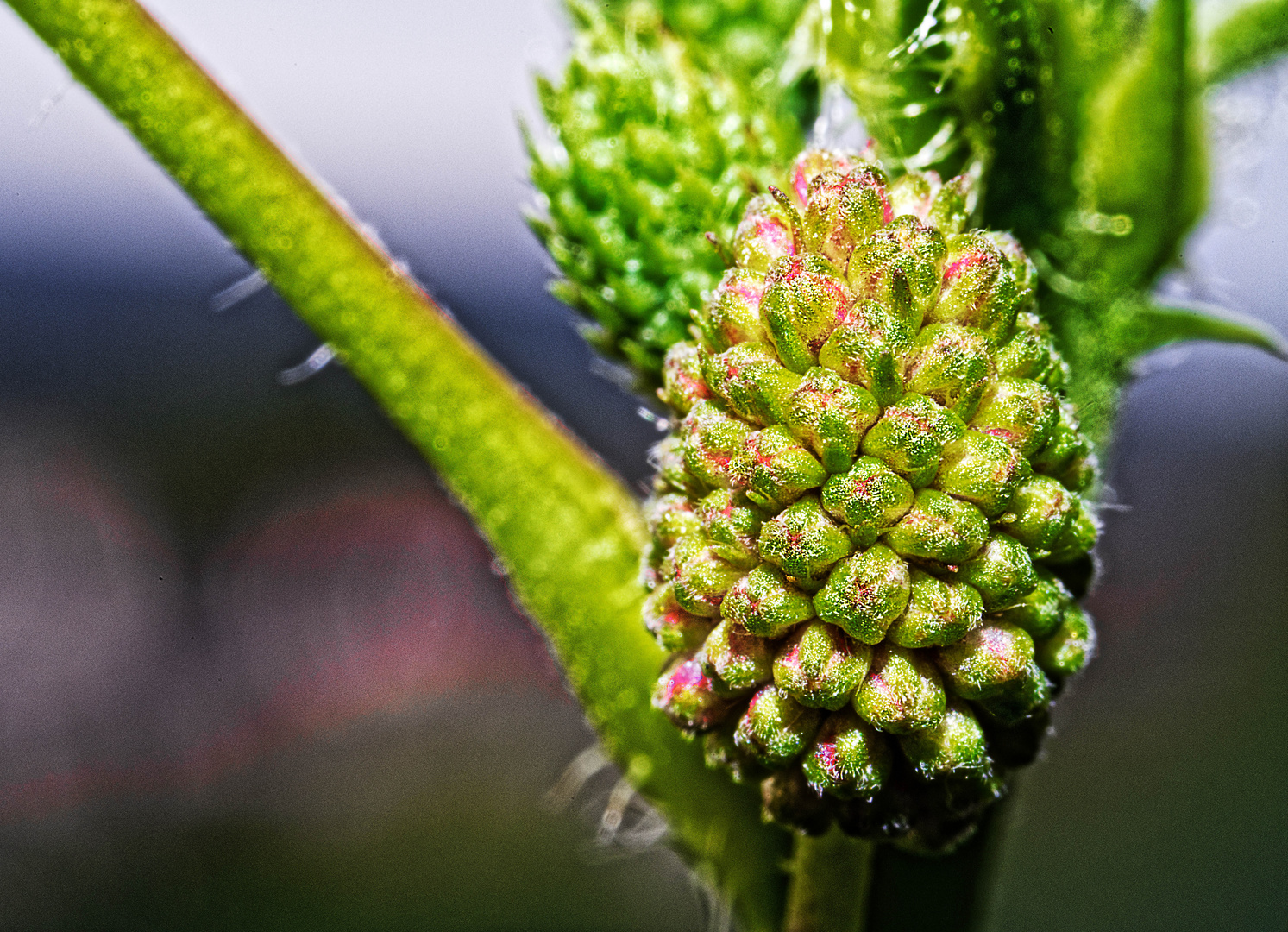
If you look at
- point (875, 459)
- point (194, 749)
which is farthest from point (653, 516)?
point (194, 749)

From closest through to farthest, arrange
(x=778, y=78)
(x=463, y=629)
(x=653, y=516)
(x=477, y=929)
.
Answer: (x=653, y=516)
(x=778, y=78)
(x=477, y=929)
(x=463, y=629)

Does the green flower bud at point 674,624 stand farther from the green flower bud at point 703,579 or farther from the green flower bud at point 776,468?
the green flower bud at point 776,468

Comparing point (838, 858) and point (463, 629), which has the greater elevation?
point (838, 858)

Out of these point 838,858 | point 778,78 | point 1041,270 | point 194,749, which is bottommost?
point 194,749

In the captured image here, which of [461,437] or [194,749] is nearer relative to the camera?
[461,437]

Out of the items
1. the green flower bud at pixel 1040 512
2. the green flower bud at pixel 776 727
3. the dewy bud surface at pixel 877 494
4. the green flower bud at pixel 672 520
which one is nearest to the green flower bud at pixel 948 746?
the dewy bud surface at pixel 877 494

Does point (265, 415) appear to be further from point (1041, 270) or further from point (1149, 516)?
point (1041, 270)

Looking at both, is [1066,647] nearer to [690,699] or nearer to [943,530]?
[943,530]

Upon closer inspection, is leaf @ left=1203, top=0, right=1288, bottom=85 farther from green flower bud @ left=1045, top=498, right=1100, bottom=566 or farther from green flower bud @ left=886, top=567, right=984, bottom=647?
green flower bud @ left=886, top=567, right=984, bottom=647
